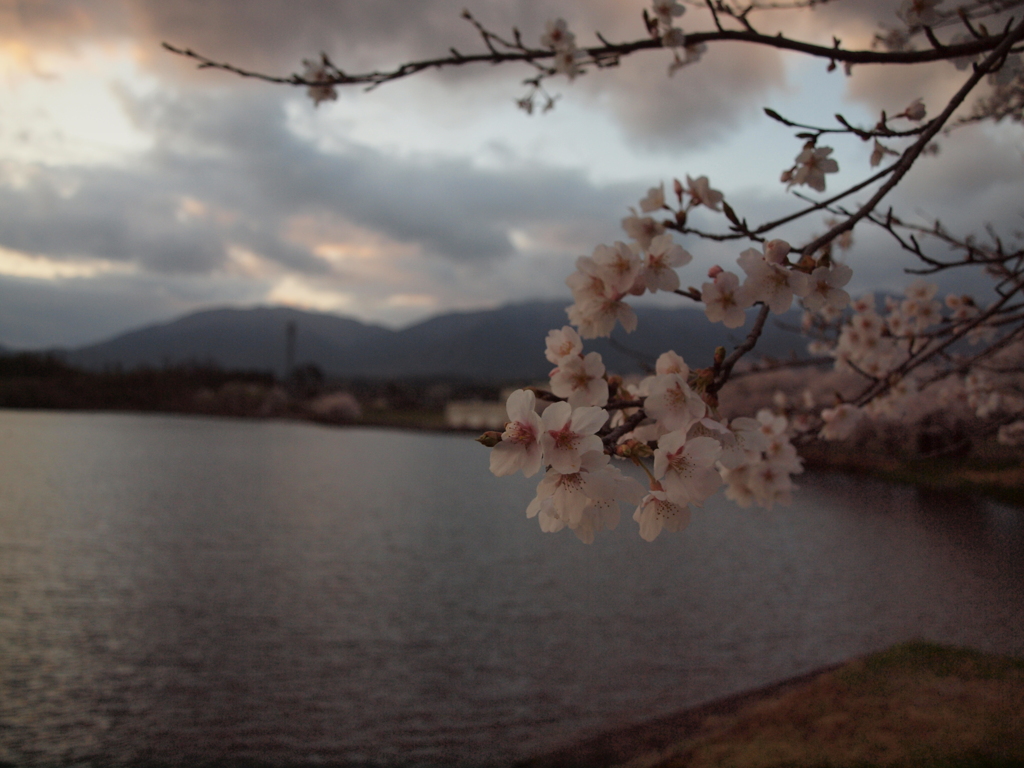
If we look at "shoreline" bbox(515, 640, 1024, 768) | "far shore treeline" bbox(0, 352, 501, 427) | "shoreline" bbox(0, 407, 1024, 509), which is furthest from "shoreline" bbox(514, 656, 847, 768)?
"far shore treeline" bbox(0, 352, 501, 427)

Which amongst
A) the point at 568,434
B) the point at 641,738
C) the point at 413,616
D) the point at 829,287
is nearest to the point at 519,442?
the point at 568,434

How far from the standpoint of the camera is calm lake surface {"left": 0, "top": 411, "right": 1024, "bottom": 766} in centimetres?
659

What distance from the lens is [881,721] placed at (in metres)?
5.25

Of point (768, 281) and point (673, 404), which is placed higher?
point (768, 281)

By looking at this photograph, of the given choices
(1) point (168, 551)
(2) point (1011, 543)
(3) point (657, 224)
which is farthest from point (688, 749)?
(2) point (1011, 543)

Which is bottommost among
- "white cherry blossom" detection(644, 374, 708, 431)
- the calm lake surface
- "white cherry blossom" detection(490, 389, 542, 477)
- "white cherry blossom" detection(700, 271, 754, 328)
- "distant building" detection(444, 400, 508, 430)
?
the calm lake surface

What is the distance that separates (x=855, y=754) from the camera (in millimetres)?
4617

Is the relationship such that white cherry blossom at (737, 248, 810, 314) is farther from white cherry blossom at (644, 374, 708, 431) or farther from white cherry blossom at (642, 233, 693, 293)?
white cherry blossom at (644, 374, 708, 431)

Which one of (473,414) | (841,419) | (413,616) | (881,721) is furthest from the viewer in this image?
(473,414)

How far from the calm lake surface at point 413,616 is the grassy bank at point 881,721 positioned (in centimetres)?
140

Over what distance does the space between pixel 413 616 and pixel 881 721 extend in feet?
22.4

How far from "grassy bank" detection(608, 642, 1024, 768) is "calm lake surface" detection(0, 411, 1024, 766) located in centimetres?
140

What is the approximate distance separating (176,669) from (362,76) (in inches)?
326

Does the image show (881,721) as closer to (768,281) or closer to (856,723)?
(856,723)
